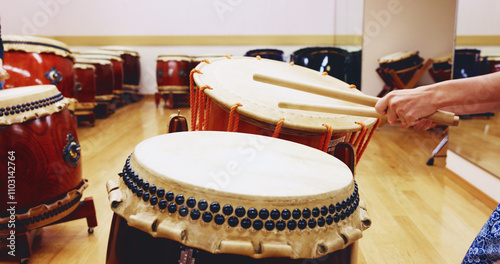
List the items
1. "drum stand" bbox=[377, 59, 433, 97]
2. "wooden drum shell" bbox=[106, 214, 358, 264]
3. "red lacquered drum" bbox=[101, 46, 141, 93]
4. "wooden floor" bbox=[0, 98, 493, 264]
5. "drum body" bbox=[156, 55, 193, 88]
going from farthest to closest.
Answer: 1. "red lacquered drum" bbox=[101, 46, 141, 93]
2. "drum body" bbox=[156, 55, 193, 88]
3. "drum stand" bbox=[377, 59, 433, 97]
4. "wooden floor" bbox=[0, 98, 493, 264]
5. "wooden drum shell" bbox=[106, 214, 358, 264]

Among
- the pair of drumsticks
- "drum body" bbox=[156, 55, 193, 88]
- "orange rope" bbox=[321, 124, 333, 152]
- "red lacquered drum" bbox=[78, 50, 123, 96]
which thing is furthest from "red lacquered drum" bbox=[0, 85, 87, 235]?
"drum body" bbox=[156, 55, 193, 88]

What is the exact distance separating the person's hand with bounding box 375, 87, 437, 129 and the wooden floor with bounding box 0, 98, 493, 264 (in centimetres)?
69

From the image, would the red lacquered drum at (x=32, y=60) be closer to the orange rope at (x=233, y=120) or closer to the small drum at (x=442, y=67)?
the orange rope at (x=233, y=120)

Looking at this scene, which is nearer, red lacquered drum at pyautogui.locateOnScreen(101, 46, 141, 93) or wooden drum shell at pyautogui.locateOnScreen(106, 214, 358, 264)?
wooden drum shell at pyautogui.locateOnScreen(106, 214, 358, 264)

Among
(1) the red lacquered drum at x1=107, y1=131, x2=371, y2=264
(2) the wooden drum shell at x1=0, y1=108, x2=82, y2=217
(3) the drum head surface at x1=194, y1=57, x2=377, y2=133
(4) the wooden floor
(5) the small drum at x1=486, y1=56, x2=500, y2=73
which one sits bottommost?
(4) the wooden floor

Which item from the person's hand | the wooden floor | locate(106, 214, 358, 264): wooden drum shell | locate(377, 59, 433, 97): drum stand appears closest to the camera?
locate(106, 214, 358, 264): wooden drum shell

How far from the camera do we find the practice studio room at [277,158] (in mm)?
570

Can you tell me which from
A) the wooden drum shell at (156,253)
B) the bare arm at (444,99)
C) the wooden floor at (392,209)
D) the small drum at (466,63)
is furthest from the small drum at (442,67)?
the wooden drum shell at (156,253)

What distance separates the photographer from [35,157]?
1300 mm

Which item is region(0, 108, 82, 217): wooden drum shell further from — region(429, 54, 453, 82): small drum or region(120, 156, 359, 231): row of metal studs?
region(429, 54, 453, 82): small drum

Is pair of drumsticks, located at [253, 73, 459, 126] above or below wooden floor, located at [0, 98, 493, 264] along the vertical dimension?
above

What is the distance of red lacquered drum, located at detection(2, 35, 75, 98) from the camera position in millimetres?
2234

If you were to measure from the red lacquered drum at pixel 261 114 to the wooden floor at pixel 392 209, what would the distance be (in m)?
0.54

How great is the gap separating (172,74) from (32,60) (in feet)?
8.14
